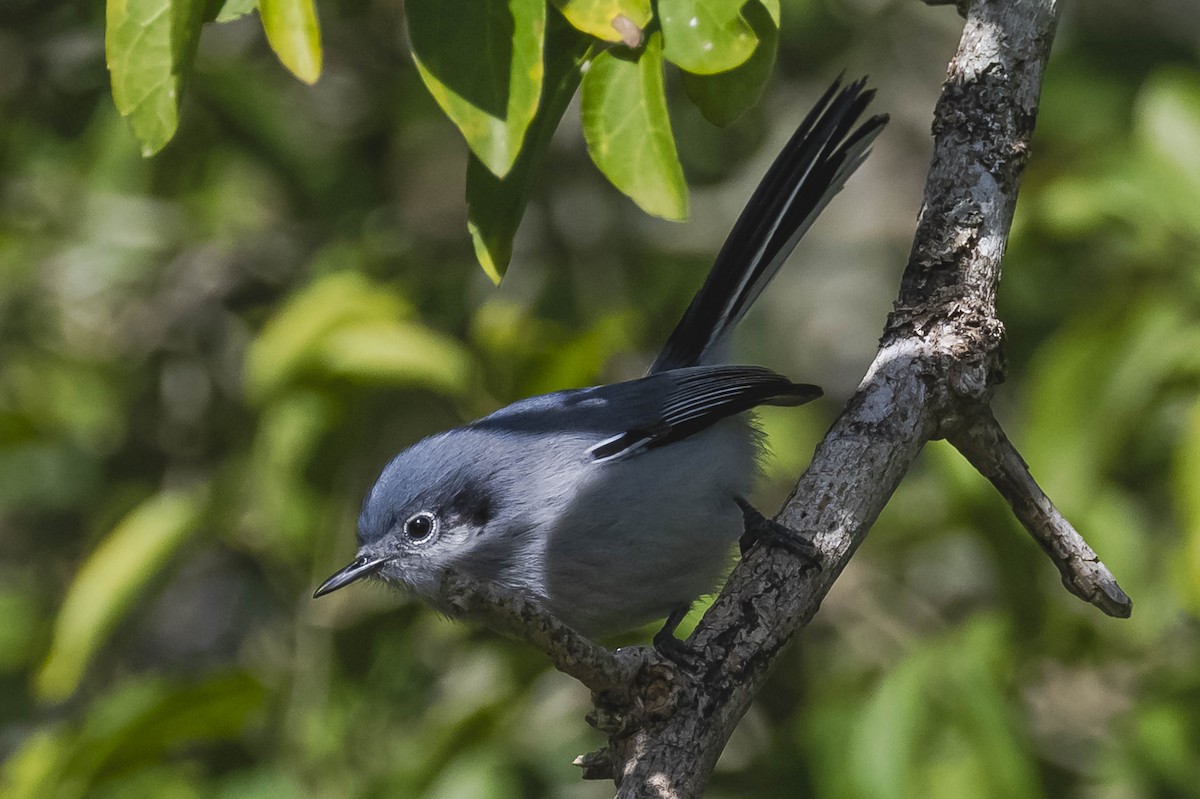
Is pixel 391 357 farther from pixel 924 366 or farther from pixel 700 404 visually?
pixel 924 366

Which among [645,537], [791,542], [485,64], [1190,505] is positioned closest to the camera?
[485,64]

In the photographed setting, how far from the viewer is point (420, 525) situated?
2480mm

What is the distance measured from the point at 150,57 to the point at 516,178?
47cm

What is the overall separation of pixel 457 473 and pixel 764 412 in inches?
53.5

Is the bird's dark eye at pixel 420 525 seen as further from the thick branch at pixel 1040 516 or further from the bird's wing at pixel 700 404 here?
the thick branch at pixel 1040 516

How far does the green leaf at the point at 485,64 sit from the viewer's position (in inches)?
52.1

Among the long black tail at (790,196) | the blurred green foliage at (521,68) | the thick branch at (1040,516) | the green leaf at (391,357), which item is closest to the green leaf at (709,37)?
the blurred green foliage at (521,68)

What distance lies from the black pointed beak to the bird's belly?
14.5 inches

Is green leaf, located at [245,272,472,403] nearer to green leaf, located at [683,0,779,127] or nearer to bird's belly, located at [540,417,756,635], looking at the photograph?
bird's belly, located at [540,417,756,635]

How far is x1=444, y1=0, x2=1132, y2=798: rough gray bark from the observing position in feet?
5.19

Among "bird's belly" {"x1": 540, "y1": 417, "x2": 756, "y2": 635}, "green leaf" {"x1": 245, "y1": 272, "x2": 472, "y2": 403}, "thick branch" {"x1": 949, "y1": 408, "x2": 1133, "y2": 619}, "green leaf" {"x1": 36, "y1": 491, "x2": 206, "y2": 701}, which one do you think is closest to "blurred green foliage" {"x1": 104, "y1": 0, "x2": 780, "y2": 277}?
"thick branch" {"x1": 949, "y1": 408, "x2": 1133, "y2": 619}

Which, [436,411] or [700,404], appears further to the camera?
[436,411]

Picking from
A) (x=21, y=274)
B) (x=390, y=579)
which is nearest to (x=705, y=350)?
(x=390, y=579)

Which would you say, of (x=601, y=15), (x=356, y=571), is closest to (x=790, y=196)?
(x=356, y=571)
